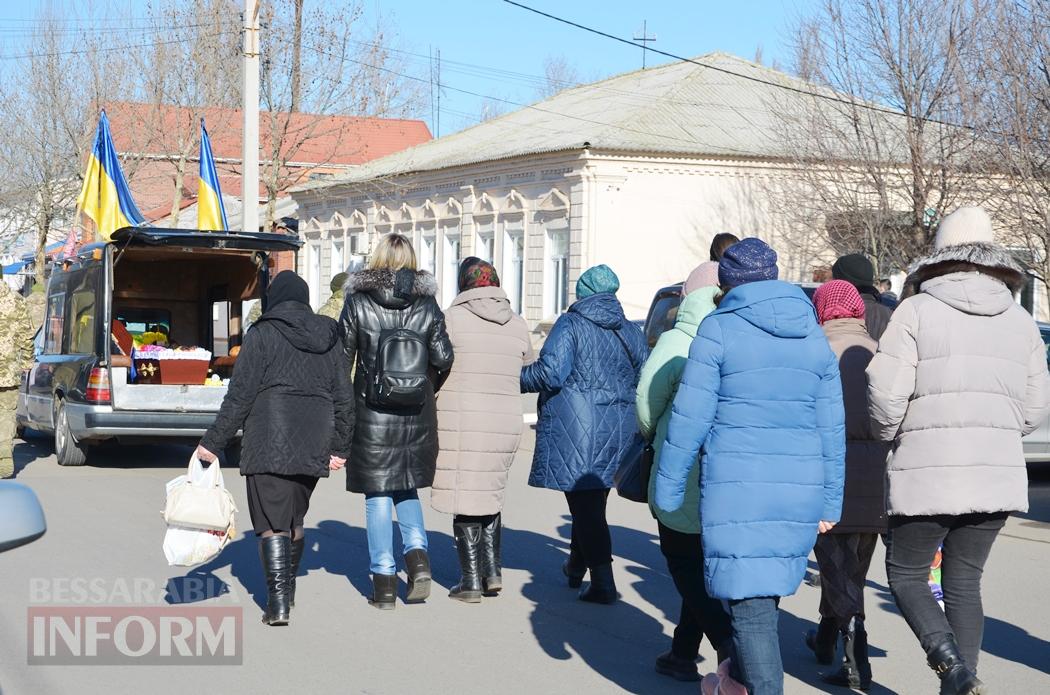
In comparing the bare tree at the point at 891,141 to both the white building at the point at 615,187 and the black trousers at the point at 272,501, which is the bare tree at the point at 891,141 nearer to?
the white building at the point at 615,187

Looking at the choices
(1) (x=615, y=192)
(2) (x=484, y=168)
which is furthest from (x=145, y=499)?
(2) (x=484, y=168)

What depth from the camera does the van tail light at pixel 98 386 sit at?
1292 centimetres

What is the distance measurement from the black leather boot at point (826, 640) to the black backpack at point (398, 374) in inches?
94.0

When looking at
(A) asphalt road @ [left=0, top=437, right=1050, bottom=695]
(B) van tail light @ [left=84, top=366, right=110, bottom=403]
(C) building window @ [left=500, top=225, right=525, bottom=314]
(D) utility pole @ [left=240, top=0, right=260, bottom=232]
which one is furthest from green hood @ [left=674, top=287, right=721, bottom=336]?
(C) building window @ [left=500, top=225, right=525, bottom=314]

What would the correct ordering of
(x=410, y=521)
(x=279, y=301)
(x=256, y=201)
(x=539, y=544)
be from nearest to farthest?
(x=279, y=301)
(x=410, y=521)
(x=539, y=544)
(x=256, y=201)

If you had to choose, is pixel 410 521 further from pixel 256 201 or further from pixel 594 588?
pixel 256 201

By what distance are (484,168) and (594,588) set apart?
24.8 meters

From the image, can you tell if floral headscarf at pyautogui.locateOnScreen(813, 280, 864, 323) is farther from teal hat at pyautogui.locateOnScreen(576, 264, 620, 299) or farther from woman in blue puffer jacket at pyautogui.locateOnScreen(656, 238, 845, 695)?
woman in blue puffer jacket at pyautogui.locateOnScreen(656, 238, 845, 695)

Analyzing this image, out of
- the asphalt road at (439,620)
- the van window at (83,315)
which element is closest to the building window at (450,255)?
the van window at (83,315)

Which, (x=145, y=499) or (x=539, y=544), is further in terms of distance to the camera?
(x=145, y=499)

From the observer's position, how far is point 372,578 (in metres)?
7.42

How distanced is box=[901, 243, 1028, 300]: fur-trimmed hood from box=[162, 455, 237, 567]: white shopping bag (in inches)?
141

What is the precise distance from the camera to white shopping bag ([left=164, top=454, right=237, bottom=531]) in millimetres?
6695

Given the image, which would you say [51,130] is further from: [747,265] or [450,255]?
[747,265]
